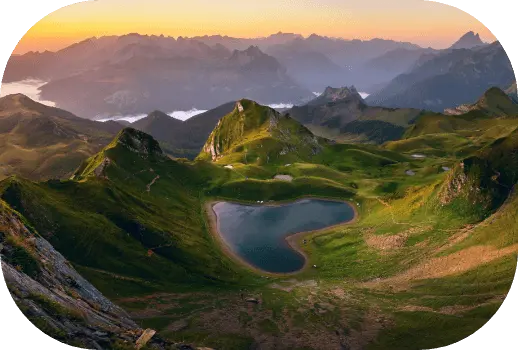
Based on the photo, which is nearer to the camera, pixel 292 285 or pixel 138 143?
pixel 292 285

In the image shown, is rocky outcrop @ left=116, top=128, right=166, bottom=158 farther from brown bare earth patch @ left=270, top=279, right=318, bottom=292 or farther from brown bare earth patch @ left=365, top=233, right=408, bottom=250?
brown bare earth patch @ left=365, top=233, right=408, bottom=250

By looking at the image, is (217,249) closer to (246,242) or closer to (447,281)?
(246,242)

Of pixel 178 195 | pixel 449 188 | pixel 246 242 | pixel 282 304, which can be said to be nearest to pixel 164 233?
pixel 246 242

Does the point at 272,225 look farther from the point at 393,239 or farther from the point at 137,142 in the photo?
the point at 137,142

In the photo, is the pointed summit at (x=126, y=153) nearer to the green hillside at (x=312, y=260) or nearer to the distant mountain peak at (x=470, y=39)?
the green hillside at (x=312, y=260)

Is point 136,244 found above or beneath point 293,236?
above

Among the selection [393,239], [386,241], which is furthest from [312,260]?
[393,239]
